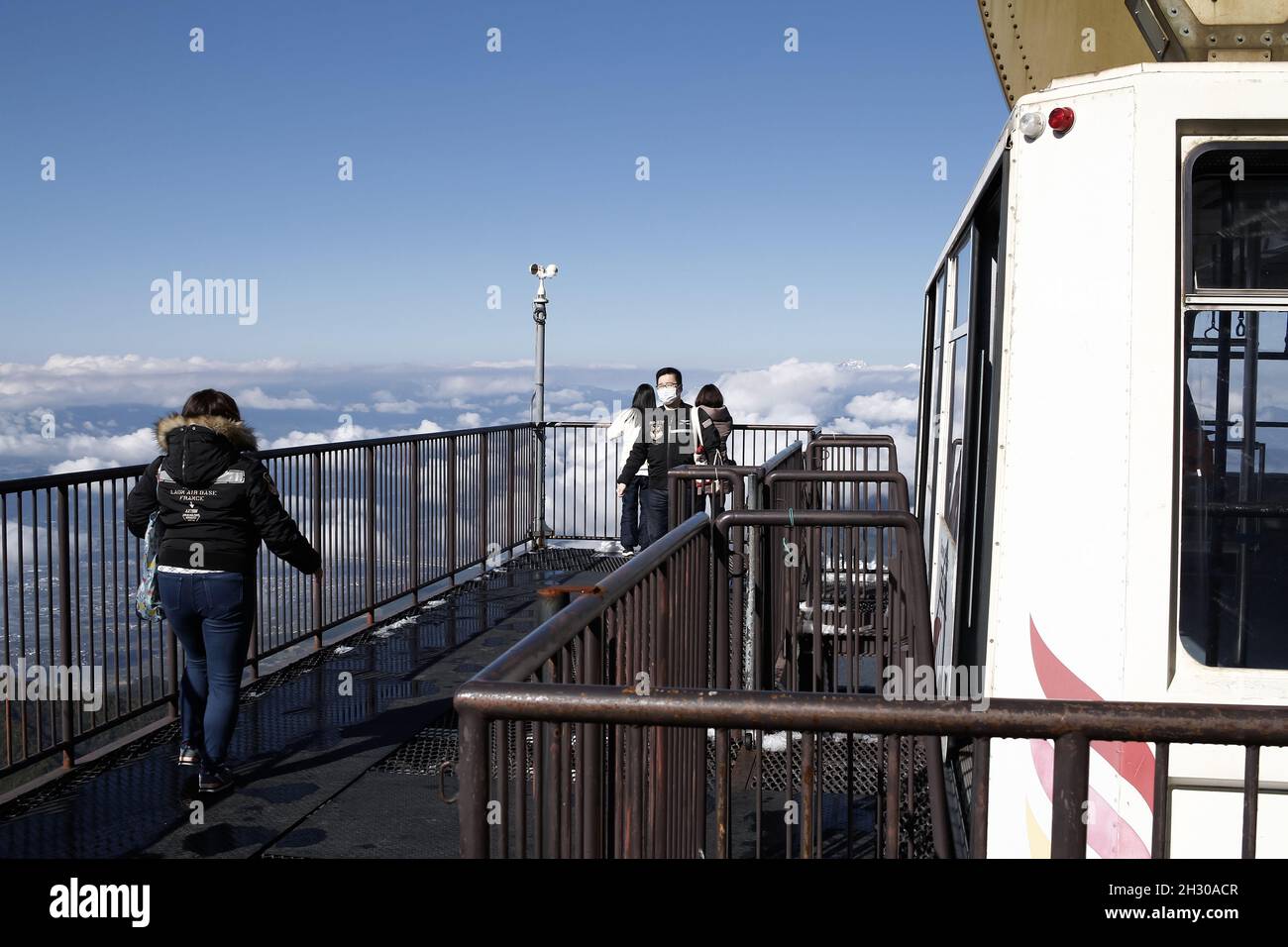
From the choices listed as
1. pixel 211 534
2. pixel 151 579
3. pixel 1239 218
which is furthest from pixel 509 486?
pixel 1239 218

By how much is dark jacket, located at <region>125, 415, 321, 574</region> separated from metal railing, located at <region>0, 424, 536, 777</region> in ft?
2.38

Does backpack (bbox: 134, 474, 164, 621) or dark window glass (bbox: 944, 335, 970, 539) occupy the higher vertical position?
dark window glass (bbox: 944, 335, 970, 539)

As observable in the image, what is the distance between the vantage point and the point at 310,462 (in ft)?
28.8

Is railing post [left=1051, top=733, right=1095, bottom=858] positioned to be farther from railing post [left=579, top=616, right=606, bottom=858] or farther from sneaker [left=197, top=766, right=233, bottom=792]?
sneaker [left=197, top=766, right=233, bottom=792]

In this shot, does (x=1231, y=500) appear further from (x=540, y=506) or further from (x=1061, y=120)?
(x=540, y=506)

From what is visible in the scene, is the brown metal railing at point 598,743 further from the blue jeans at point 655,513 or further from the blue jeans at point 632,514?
the blue jeans at point 632,514

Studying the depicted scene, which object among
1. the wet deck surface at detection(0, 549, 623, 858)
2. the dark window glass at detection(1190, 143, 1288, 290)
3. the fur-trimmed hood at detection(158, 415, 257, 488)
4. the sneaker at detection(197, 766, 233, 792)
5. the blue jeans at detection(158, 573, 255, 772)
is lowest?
the wet deck surface at detection(0, 549, 623, 858)

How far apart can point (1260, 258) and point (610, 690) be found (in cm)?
233

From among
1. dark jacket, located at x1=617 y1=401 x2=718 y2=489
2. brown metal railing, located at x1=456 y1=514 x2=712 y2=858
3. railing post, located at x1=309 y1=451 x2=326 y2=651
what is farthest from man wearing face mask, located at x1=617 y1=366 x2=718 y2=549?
brown metal railing, located at x1=456 y1=514 x2=712 y2=858

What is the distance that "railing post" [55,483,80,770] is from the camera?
20.1ft

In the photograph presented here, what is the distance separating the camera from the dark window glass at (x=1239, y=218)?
10.5 feet

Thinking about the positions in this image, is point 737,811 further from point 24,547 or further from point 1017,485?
point 24,547

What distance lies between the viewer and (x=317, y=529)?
904 cm
